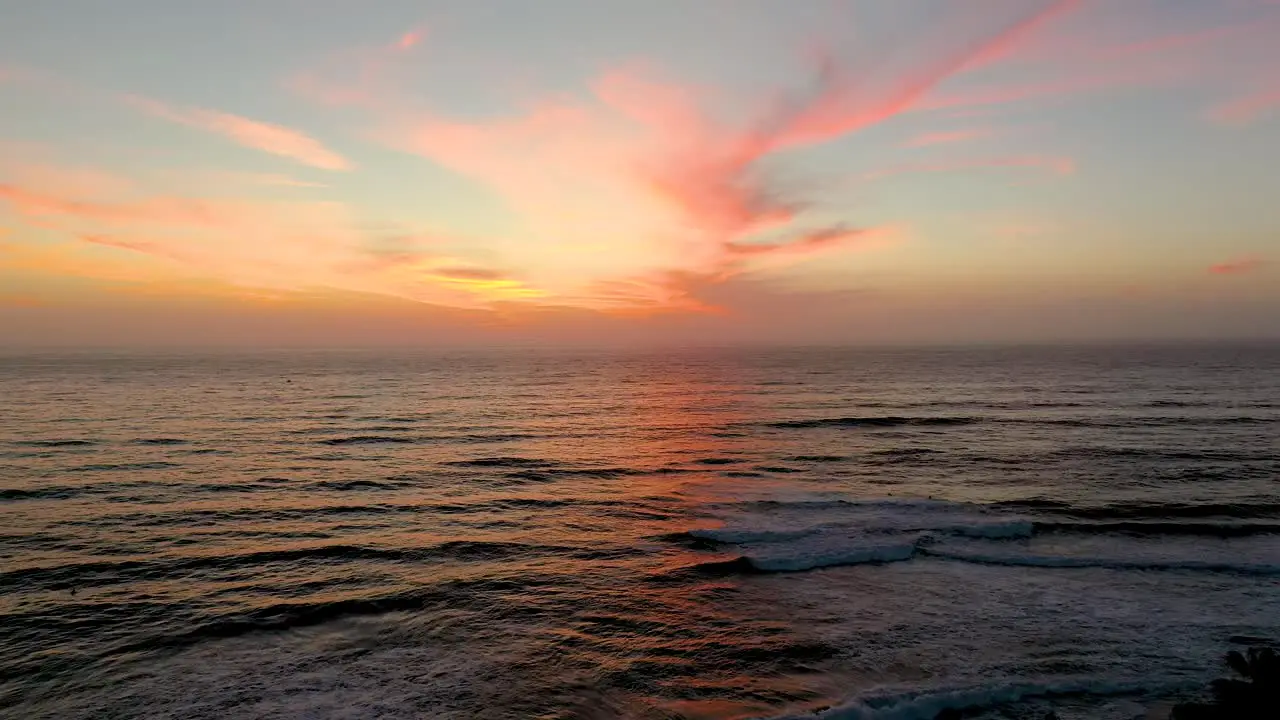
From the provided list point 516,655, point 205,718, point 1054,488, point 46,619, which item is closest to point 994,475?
point 1054,488

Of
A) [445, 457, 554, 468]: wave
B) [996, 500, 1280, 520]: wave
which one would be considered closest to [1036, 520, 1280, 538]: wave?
[996, 500, 1280, 520]: wave

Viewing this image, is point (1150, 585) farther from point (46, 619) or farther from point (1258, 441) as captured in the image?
point (1258, 441)

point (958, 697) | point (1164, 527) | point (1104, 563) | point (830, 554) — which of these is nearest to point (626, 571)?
point (830, 554)

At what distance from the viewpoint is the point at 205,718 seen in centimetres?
1184

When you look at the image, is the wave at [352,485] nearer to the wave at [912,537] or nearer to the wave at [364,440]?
the wave at [364,440]

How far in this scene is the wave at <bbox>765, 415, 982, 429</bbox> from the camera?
2058 inches

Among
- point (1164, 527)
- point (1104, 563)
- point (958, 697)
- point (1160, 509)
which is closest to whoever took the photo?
point (958, 697)

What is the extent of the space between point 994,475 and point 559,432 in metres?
28.7

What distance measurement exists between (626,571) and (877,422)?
3910cm

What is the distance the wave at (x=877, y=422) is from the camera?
2058 inches

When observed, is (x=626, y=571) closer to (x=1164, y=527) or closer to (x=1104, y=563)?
(x=1104, y=563)

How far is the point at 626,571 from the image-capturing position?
2005 cm

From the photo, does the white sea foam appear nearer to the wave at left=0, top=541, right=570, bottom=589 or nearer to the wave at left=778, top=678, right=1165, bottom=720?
the wave at left=0, top=541, right=570, bottom=589

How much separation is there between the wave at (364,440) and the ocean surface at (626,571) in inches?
16.1
